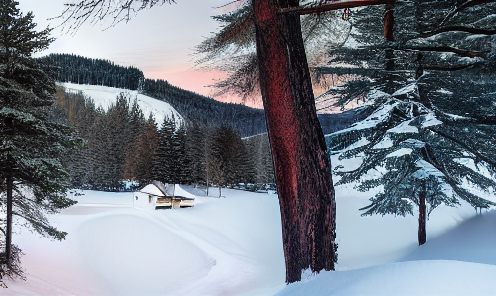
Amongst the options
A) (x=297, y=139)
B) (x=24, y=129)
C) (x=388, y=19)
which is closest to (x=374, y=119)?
(x=388, y=19)

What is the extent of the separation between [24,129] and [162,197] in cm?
1215

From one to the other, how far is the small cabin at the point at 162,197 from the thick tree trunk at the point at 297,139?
53.1 ft

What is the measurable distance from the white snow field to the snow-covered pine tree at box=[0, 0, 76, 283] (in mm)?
1683

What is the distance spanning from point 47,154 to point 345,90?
669 centimetres

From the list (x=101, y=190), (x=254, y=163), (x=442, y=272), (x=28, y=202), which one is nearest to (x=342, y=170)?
(x=442, y=272)

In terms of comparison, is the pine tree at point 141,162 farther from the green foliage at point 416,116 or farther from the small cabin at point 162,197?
the green foliage at point 416,116

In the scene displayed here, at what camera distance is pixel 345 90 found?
728cm

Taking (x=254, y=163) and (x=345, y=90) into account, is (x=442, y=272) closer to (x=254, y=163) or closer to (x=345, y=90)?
(x=345, y=90)

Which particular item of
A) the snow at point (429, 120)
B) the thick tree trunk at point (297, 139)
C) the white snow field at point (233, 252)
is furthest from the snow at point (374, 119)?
the thick tree trunk at point (297, 139)

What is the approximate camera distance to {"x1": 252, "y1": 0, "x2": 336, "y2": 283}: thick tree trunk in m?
2.78

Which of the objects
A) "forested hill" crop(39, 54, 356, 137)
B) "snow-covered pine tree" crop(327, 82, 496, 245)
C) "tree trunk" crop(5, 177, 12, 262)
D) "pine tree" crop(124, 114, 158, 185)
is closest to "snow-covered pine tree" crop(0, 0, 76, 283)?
"tree trunk" crop(5, 177, 12, 262)

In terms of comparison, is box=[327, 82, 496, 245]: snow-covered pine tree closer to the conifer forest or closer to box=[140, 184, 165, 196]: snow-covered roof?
the conifer forest

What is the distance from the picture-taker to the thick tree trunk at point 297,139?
278cm

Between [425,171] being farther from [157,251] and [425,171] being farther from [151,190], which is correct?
[151,190]
